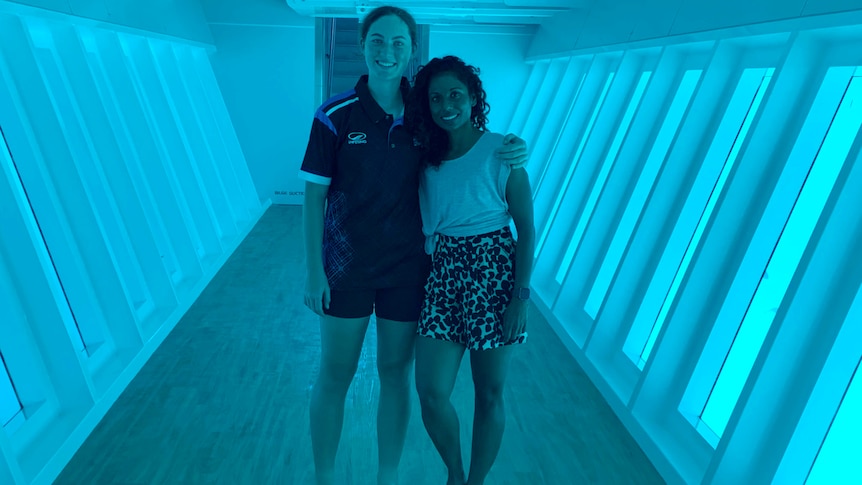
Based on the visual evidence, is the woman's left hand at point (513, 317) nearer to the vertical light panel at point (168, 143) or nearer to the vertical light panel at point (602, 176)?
the vertical light panel at point (602, 176)

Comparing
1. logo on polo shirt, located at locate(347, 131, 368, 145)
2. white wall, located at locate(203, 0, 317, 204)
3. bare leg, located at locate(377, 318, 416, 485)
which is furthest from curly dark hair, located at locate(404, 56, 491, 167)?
white wall, located at locate(203, 0, 317, 204)

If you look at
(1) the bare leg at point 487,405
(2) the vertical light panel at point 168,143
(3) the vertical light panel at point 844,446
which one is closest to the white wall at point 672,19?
(3) the vertical light panel at point 844,446

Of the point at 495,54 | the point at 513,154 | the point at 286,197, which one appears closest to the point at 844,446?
the point at 513,154

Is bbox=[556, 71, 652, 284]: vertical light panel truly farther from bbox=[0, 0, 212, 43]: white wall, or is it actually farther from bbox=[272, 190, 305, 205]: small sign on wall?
bbox=[272, 190, 305, 205]: small sign on wall

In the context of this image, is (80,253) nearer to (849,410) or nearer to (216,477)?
(216,477)

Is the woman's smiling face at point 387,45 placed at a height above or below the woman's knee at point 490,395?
above

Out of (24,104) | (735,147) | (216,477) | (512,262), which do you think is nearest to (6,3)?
(24,104)

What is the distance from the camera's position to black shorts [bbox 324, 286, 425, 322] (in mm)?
2768

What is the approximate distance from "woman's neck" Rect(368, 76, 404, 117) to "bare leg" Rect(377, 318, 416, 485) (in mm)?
787

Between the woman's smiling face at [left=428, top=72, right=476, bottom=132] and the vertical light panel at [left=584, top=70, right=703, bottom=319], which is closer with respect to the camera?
the woman's smiling face at [left=428, top=72, right=476, bottom=132]

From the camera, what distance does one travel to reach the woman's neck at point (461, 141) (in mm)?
2652

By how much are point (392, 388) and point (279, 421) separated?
3.78 ft

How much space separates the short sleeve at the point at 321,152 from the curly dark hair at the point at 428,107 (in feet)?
0.90

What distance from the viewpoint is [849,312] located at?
270 centimetres
